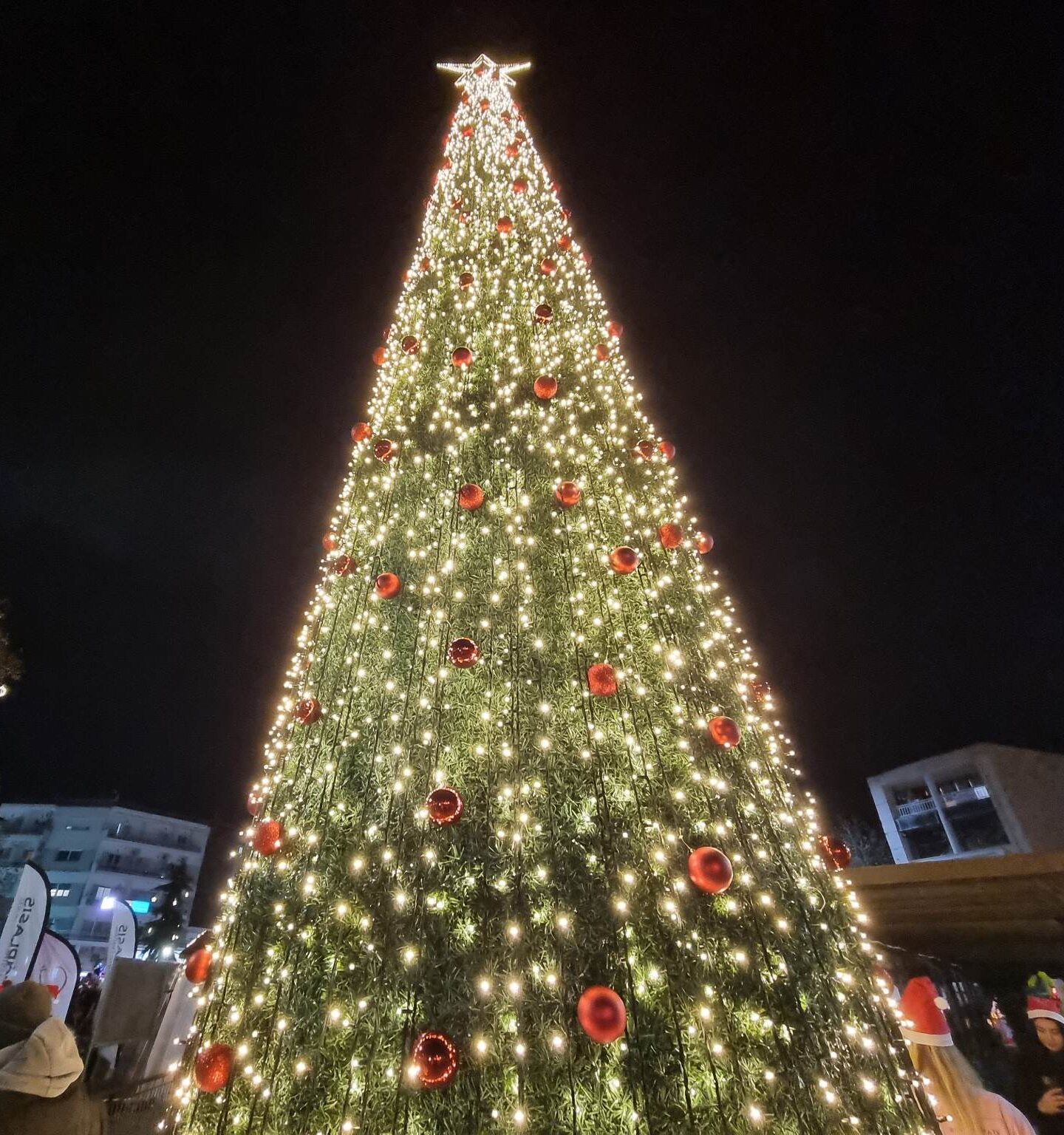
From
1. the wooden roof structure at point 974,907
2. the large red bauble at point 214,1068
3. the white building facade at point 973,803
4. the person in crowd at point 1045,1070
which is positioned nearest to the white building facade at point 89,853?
the white building facade at point 973,803

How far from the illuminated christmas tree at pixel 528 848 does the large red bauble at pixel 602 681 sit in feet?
0.07

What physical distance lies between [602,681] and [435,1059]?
1331mm

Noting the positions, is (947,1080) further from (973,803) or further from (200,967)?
(973,803)

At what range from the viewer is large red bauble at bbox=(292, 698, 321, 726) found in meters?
2.66

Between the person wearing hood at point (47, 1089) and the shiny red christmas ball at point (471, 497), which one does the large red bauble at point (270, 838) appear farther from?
the shiny red christmas ball at point (471, 497)

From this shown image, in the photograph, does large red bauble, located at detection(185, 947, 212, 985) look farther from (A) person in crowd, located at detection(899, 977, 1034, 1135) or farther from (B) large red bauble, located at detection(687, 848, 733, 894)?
(A) person in crowd, located at detection(899, 977, 1034, 1135)

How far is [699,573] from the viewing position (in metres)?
3.19

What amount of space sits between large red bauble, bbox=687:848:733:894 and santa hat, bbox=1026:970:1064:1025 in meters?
3.60

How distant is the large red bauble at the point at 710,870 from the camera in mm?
1916

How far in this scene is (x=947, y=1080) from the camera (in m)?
2.81

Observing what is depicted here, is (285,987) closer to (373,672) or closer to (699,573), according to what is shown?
(373,672)

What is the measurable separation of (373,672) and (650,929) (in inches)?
62.1

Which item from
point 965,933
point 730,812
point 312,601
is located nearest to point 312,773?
point 312,601

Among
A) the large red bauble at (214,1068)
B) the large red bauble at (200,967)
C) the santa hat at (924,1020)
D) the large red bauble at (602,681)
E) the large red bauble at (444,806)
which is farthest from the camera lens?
the santa hat at (924,1020)
